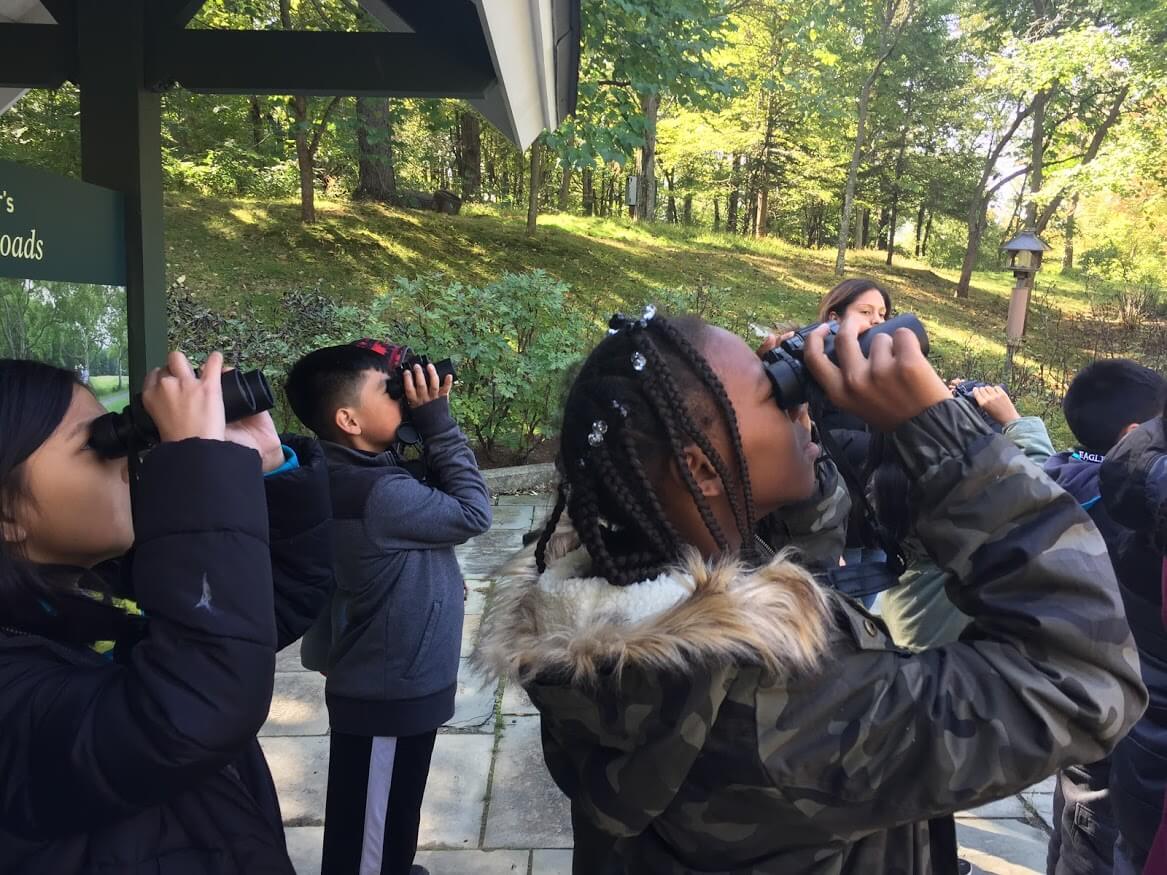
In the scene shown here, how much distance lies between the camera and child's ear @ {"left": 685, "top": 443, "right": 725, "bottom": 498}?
45.3 inches

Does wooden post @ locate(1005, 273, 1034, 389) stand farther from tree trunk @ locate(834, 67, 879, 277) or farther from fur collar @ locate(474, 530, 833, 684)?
fur collar @ locate(474, 530, 833, 684)

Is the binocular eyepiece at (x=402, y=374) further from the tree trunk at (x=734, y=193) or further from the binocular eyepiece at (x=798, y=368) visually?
the tree trunk at (x=734, y=193)

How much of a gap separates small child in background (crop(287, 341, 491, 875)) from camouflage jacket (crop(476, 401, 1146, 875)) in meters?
1.36

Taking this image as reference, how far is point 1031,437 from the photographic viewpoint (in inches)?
106

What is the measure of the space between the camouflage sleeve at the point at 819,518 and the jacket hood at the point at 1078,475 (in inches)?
42.5

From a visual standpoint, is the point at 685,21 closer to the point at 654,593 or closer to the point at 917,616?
the point at 917,616

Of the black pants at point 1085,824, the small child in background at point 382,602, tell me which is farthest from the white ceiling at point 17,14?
the black pants at point 1085,824

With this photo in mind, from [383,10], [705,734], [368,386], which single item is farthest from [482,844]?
[383,10]

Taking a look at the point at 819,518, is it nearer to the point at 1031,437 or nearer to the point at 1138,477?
the point at 1138,477

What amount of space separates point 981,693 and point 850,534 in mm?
1426

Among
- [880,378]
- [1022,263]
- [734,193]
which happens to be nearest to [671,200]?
[734,193]

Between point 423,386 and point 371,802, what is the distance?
1243mm

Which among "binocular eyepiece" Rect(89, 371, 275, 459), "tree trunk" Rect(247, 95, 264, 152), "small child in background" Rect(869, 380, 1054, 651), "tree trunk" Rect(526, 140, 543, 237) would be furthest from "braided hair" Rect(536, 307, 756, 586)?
"tree trunk" Rect(247, 95, 264, 152)

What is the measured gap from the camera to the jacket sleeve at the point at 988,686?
38.2 inches
